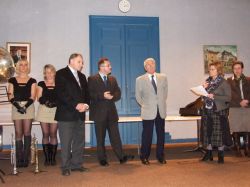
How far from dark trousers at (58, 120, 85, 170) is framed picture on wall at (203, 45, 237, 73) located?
14.5 ft

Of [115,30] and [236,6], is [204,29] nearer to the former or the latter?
[236,6]

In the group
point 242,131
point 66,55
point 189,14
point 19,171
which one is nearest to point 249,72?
point 189,14

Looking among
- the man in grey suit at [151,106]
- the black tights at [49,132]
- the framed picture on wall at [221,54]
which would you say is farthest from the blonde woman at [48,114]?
the framed picture on wall at [221,54]

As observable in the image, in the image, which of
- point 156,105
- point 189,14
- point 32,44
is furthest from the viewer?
point 189,14

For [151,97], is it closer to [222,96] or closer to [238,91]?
[222,96]

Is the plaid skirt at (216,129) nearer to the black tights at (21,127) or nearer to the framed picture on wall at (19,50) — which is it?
the black tights at (21,127)

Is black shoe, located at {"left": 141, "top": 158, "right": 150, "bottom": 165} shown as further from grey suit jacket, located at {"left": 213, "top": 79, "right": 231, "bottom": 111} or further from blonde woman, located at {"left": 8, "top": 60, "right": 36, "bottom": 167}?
blonde woman, located at {"left": 8, "top": 60, "right": 36, "bottom": 167}

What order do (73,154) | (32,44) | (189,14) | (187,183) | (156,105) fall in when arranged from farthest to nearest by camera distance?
(189,14), (32,44), (156,105), (73,154), (187,183)

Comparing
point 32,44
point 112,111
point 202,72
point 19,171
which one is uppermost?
point 32,44

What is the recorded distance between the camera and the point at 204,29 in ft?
25.3

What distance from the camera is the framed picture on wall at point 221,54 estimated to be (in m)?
7.66

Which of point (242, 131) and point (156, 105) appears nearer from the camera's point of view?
point (156, 105)

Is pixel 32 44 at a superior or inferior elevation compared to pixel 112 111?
superior

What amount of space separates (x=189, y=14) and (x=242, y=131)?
3484 millimetres
